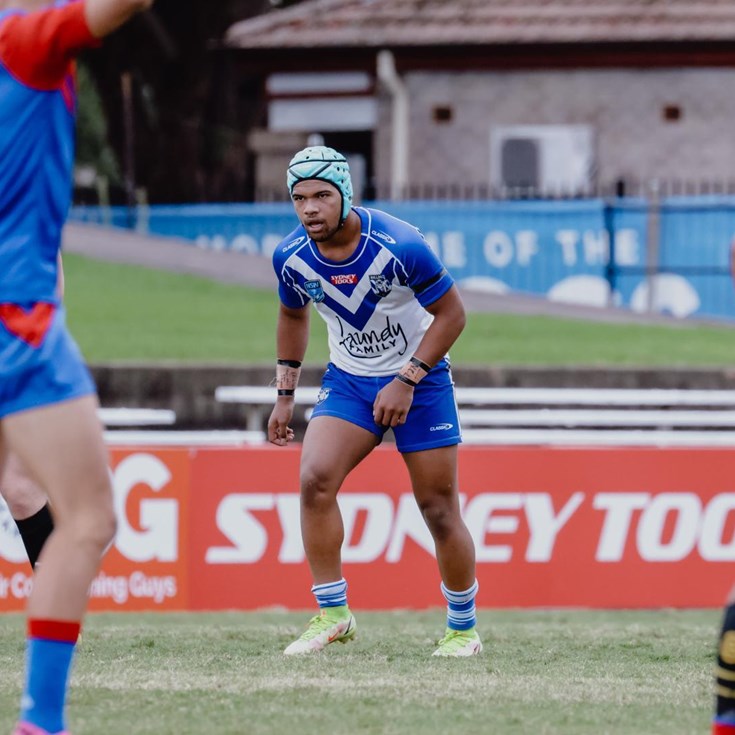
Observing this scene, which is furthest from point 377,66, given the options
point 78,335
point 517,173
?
point 78,335

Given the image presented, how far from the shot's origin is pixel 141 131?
2984 cm

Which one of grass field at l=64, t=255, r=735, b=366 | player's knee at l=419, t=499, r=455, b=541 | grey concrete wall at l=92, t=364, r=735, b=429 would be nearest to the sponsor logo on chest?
player's knee at l=419, t=499, r=455, b=541

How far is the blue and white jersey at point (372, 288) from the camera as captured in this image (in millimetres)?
6945

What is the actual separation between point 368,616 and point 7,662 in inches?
188

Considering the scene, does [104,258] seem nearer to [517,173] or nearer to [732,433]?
[517,173]

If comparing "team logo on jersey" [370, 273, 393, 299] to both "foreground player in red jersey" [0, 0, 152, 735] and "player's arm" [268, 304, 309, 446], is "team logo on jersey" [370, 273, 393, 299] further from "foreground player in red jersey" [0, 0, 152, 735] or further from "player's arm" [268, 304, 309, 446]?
"foreground player in red jersey" [0, 0, 152, 735]

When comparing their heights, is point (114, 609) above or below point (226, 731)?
below

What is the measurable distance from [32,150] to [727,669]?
2.23 metres

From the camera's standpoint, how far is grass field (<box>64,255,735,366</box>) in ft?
57.0

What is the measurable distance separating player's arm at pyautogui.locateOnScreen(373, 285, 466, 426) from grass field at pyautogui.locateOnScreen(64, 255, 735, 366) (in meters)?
9.47

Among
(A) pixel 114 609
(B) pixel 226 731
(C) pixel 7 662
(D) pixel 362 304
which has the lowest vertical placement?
(A) pixel 114 609

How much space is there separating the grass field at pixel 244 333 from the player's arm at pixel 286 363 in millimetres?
8970

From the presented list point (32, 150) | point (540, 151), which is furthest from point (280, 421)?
point (540, 151)

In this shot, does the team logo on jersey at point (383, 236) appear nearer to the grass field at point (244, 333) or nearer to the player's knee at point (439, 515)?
the player's knee at point (439, 515)
